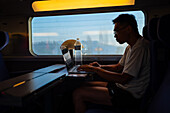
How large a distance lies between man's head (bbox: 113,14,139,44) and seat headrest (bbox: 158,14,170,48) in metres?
0.56

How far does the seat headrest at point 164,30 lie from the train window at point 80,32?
5.29 ft

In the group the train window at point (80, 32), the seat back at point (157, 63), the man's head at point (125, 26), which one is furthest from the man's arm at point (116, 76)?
the train window at point (80, 32)

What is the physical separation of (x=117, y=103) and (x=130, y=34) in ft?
2.57

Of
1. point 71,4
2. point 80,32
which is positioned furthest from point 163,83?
point 71,4

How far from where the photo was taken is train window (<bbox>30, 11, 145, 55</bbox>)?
2746mm

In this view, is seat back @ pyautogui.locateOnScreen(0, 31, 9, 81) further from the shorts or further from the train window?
the shorts

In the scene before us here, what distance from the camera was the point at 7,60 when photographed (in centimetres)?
311

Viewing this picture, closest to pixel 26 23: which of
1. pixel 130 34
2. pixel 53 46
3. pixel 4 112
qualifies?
pixel 53 46

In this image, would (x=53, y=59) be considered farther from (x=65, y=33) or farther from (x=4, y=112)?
(x=4, y=112)

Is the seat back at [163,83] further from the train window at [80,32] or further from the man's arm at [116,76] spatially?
the train window at [80,32]

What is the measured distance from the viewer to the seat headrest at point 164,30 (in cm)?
105

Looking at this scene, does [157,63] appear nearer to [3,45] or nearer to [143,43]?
[143,43]

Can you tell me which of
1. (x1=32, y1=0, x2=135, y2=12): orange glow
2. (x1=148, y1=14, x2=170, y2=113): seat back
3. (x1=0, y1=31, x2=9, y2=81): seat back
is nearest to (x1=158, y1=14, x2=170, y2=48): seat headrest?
(x1=148, y1=14, x2=170, y2=113): seat back

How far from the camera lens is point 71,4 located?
8.84 feet
